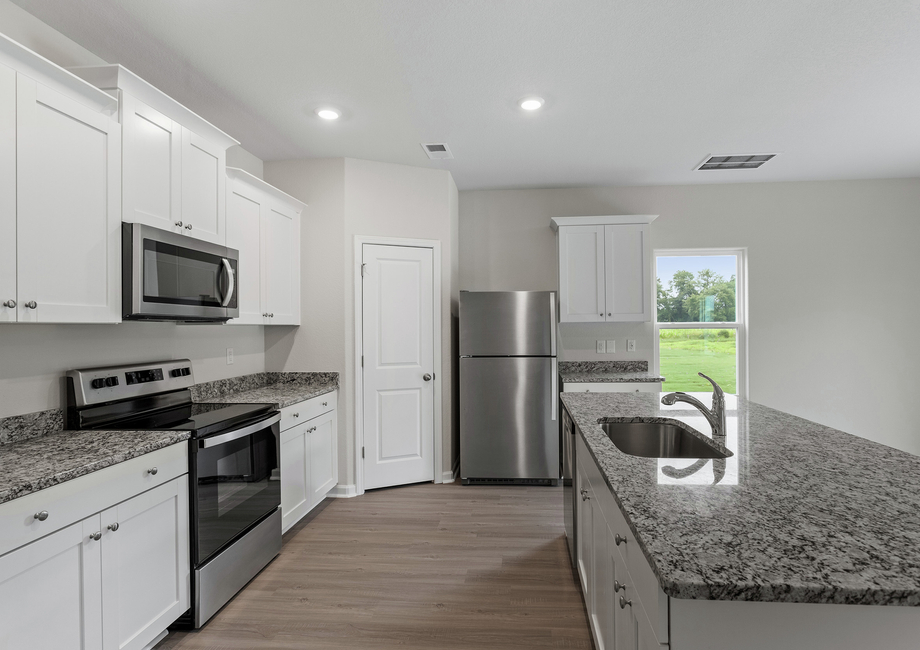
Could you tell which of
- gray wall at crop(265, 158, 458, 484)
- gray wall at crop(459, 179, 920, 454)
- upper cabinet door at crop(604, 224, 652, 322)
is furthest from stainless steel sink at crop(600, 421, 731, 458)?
gray wall at crop(459, 179, 920, 454)

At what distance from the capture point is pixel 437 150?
3715 millimetres

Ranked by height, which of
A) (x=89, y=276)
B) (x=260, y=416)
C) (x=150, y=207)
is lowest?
(x=260, y=416)

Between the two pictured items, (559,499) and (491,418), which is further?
(491,418)

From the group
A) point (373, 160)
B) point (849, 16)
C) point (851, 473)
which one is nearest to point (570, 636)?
point (851, 473)

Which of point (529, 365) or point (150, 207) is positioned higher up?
point (150, 207)

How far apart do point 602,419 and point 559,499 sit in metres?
1.80

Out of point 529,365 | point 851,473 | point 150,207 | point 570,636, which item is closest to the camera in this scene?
point 851,473

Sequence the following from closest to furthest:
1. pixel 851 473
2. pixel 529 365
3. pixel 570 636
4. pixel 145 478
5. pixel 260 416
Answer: pixel 851 473
pixel 145 478
pixel 570 636
pixel 260 416
pixel 529 365

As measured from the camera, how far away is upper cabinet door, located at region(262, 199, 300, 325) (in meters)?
Result: 3.39

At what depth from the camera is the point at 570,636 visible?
6.87ft

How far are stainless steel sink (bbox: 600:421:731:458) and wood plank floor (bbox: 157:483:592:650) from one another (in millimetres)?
776

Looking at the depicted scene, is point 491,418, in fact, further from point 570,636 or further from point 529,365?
point 570,636

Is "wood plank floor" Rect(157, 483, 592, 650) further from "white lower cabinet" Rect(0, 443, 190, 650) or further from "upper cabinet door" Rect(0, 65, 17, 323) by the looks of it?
"upper cabinet door" Rect(0, 65, 17, 323)

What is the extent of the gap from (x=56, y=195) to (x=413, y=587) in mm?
2228
